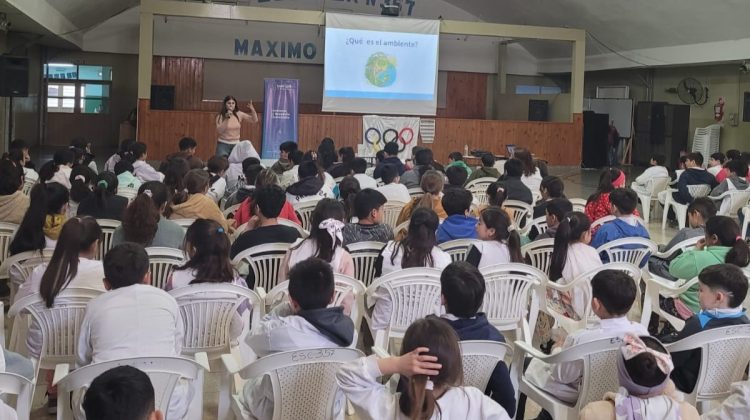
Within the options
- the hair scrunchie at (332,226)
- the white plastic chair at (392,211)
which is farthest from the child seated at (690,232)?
the hair scrunchie at (332,226)

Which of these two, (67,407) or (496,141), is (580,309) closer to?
(67,407)

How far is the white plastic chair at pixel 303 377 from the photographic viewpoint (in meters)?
2.38

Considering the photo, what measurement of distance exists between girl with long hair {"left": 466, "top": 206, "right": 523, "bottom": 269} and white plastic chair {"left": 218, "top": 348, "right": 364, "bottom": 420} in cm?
173

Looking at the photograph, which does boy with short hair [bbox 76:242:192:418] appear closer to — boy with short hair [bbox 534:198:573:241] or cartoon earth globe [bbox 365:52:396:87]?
boy with short hair [bbox 534:198:573:241]

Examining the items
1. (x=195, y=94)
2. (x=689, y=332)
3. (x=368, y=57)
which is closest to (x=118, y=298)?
(x=689, y=332)

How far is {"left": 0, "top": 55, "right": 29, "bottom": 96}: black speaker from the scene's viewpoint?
11.2 metres

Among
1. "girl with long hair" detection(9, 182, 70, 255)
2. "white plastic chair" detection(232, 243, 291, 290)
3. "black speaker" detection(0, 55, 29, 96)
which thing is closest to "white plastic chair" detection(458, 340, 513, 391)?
"white plastic chair" detection(232, 243, 291, 290)

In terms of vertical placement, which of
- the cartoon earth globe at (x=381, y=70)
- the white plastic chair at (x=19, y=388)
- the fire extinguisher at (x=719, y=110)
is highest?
the cartoon earth globe at (x=381, y=70)

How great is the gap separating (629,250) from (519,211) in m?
1.77

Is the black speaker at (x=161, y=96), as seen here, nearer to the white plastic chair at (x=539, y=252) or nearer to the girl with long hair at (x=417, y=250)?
the white plastic chair at (x=539, y=252)

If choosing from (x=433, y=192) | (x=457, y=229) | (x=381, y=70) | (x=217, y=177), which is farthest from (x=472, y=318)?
(x=381, y=70)

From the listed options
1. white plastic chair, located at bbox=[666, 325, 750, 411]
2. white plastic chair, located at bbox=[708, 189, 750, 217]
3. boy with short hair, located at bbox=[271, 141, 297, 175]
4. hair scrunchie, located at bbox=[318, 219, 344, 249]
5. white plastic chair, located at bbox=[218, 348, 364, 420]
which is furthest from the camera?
white plastic chair, located at bbox=[708, 189, 750, 217]

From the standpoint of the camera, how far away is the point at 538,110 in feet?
55.8

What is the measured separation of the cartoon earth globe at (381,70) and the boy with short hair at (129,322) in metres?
12.1
